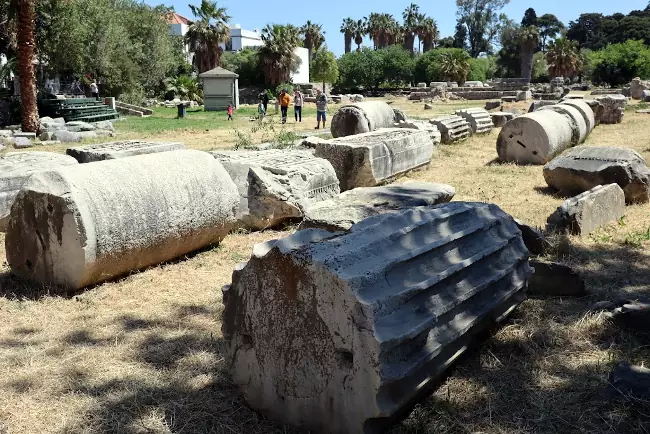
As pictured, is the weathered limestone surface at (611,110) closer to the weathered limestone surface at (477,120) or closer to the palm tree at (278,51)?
the weathered limestone surface at (477,120)

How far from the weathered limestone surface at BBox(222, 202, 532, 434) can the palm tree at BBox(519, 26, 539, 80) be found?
50090 millimetres

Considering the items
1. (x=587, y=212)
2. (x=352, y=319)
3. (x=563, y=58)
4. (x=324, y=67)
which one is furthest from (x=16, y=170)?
(x=563, y=58)

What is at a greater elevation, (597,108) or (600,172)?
(597,108)

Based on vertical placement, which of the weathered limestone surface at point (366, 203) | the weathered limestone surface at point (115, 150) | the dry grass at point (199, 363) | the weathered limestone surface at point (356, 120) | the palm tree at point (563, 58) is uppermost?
the palm tree at point (563, 58)

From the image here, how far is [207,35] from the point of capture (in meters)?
37.5

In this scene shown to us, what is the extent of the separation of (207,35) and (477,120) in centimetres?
2589

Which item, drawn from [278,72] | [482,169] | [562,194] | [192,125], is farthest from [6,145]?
[278,72]

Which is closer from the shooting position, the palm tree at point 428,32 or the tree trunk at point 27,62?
the tree trunk at point 27,62

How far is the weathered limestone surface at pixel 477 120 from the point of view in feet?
52.0

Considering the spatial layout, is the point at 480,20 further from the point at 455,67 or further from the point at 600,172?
the point at 600,172

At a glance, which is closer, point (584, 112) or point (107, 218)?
point (107, 218)

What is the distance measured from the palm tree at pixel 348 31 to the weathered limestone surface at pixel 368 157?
6070 centimetres

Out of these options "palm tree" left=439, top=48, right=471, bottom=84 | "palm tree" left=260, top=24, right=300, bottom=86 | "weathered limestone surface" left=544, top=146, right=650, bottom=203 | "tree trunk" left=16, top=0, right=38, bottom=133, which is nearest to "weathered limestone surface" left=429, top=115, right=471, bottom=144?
"weathered limestone surface" left=544, top=146, right=650, bottom=203

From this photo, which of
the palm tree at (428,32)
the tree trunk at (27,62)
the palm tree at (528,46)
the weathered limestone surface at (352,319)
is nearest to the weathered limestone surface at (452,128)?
the tree trunk at (27,62)
